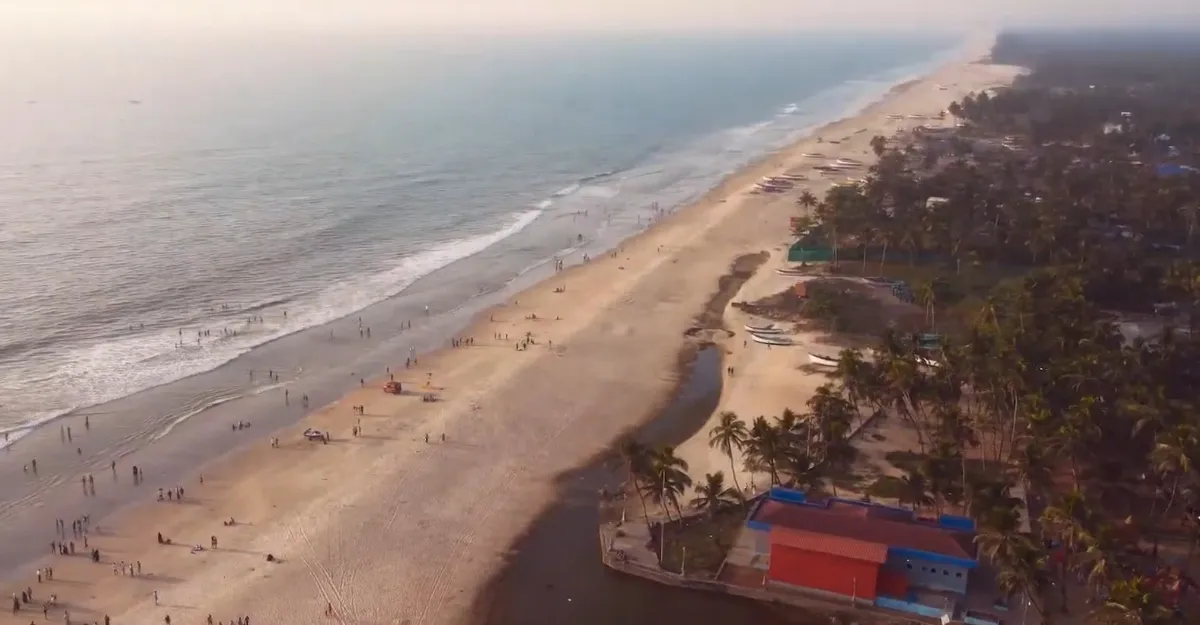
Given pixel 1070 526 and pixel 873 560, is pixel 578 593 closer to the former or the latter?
pixel 873 560

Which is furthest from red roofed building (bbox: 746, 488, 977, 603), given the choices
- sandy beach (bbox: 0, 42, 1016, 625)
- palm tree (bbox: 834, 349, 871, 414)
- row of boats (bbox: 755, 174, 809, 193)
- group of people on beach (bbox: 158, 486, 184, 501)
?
row of boats (bbox: 755, 174, 809, 193)

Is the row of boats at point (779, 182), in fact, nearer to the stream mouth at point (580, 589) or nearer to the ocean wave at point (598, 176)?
the ocean wave at point (598, 176)

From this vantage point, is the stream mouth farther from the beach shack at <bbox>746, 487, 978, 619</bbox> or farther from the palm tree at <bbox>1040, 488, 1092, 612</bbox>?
the palm tree at <bbox>1040, 488, 1092, 612</bbox>

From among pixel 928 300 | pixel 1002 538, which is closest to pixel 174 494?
pixel 1002 538

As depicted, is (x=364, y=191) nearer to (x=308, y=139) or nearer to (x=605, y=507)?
(x=308, y=139)

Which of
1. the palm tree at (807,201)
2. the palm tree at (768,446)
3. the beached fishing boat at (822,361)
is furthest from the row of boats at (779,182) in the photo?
the palm tree at (768,446)

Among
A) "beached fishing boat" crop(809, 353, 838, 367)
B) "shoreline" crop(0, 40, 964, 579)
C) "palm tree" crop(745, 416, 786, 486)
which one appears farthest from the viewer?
"beached fishing boat" crop(809, 353, 838, 367)
